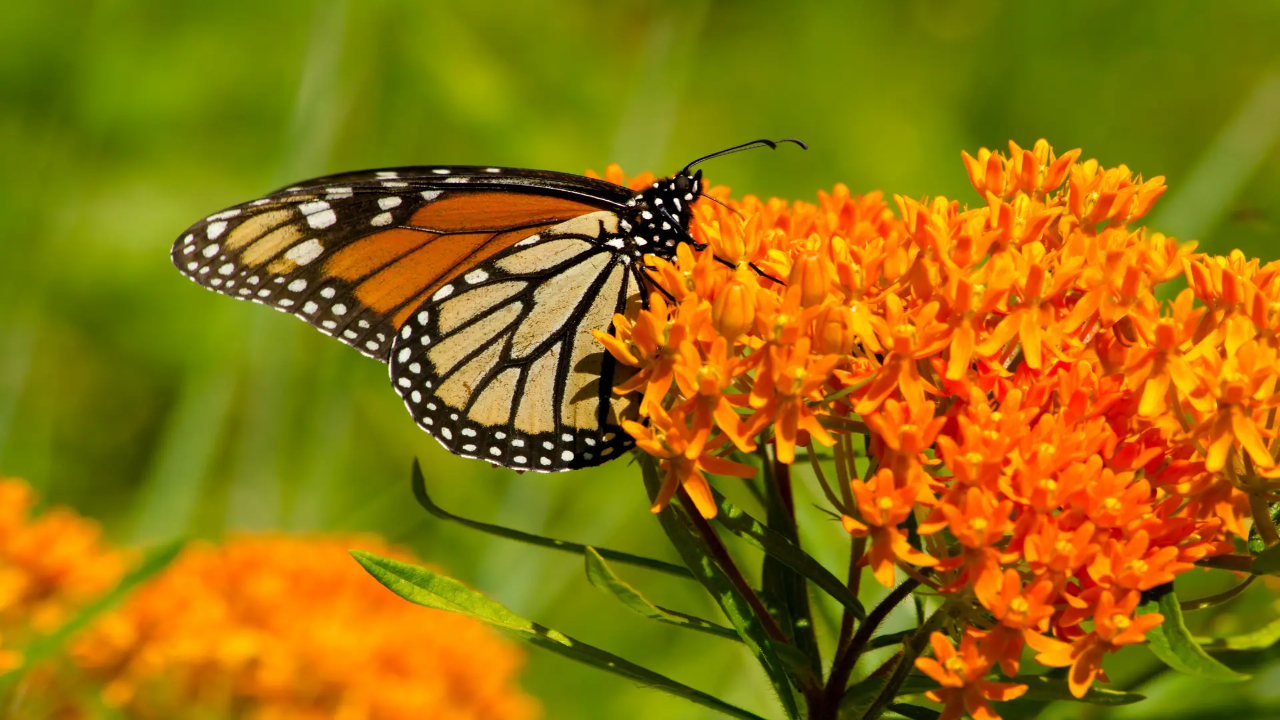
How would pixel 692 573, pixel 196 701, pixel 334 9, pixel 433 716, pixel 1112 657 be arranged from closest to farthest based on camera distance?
pixel 692 573 < pixel 196 701 < pixel 433 716 < pixel 1112 657 < pixel 334 9

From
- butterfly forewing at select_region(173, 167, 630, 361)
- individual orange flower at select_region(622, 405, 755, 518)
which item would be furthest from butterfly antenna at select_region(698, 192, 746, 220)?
individual orange flower at select_region(622, 405, 755, 518)

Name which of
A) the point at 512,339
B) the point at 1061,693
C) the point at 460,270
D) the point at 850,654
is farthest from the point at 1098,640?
the point at 460,270

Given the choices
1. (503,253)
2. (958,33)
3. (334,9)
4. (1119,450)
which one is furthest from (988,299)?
(958,33)

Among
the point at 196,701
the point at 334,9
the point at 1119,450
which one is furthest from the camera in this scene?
the point at 334,9

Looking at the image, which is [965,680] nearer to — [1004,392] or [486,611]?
[1004,392]

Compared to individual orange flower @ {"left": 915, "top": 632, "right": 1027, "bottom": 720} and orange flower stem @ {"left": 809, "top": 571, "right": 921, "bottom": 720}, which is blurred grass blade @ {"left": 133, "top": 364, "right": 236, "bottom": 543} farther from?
individual orange flower @ {"left": 915, "top": 632, "right": 1027, "bottom": 720}

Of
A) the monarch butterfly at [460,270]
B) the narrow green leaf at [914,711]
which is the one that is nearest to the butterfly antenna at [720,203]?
the monarch butterfly at [460,270]

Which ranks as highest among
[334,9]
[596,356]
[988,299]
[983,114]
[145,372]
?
[983,114]

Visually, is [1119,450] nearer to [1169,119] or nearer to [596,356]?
[596,356]

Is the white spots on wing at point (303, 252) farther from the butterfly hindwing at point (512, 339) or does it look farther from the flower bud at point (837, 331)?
the flower bud at point (837, 331)
